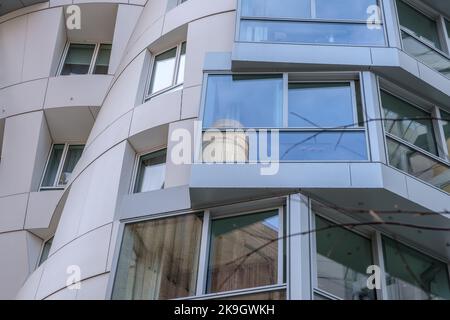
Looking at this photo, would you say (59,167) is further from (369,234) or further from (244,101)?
(369,234)

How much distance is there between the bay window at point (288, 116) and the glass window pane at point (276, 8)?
1.47 metres

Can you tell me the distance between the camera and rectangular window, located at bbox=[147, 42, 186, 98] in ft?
38.9

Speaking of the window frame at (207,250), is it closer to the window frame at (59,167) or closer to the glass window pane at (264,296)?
the glass window pane at (264,296)

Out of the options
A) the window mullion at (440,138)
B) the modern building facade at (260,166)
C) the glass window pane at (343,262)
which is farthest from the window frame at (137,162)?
the window mullion at (440,138)

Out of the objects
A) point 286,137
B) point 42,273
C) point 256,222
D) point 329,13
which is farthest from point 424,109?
point 42,273

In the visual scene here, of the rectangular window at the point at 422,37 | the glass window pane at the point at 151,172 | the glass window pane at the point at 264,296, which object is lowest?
the glass window pane at the point at 264,296

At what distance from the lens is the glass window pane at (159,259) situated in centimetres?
853

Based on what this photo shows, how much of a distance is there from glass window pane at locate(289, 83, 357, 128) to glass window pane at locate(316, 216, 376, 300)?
1.57 meters

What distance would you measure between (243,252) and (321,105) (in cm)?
276

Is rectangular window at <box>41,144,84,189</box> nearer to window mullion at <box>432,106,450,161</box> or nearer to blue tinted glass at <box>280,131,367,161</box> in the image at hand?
blue tinted glass at <box>280,131,367,161</box>

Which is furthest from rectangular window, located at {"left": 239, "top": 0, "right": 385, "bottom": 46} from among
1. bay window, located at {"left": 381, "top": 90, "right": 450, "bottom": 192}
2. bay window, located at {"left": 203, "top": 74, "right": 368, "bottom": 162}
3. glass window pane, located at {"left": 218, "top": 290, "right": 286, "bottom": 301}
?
glass window pane, located at {"left": 218, "top": 290, "right": 286, "bottom": 301}

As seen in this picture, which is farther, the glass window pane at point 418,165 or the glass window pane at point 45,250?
the glass window pane at point 45,250
